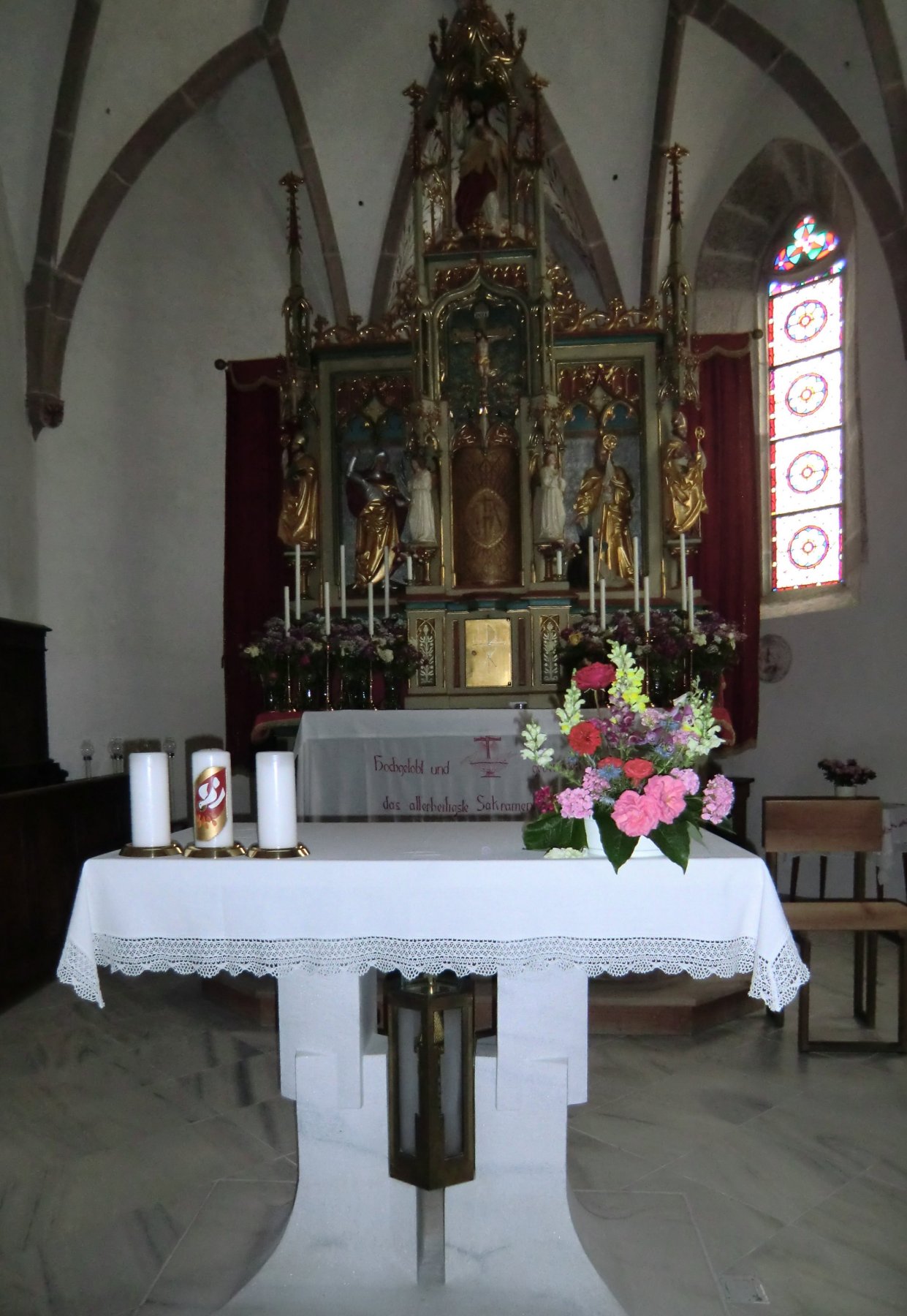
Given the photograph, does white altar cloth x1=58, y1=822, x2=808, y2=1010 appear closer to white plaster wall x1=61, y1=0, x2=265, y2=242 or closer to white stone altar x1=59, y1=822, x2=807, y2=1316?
white stone altar x1=59, y1=822, x2=807, y2=1316

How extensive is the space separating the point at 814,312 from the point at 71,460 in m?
6.15

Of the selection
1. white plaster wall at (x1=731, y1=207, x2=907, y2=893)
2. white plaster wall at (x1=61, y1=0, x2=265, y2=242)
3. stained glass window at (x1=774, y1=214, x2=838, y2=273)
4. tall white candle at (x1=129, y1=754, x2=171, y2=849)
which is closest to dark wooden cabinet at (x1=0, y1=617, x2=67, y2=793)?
white plaster wall at (x1=61, y1=0, x2=265, y2=242)

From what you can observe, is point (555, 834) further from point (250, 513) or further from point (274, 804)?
point (250, 513)

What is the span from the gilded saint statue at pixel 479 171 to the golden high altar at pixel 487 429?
2 cm

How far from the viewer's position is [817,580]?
811 centimetres

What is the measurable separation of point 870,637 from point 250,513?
536cm

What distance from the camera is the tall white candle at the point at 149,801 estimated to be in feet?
8.22

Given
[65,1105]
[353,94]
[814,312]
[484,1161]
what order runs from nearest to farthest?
[484,1161], [65,1105], [814,312], [353,94]

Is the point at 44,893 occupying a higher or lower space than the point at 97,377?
lower

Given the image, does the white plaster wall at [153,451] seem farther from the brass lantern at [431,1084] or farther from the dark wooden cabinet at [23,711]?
the brass lantern at [431,1084]

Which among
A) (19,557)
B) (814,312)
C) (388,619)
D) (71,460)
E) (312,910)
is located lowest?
(312,910)

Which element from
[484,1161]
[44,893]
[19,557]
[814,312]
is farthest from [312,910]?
[814,312]

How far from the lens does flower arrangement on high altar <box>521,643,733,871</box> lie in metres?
2.29

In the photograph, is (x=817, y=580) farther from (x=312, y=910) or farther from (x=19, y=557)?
(x=312, y=910)
